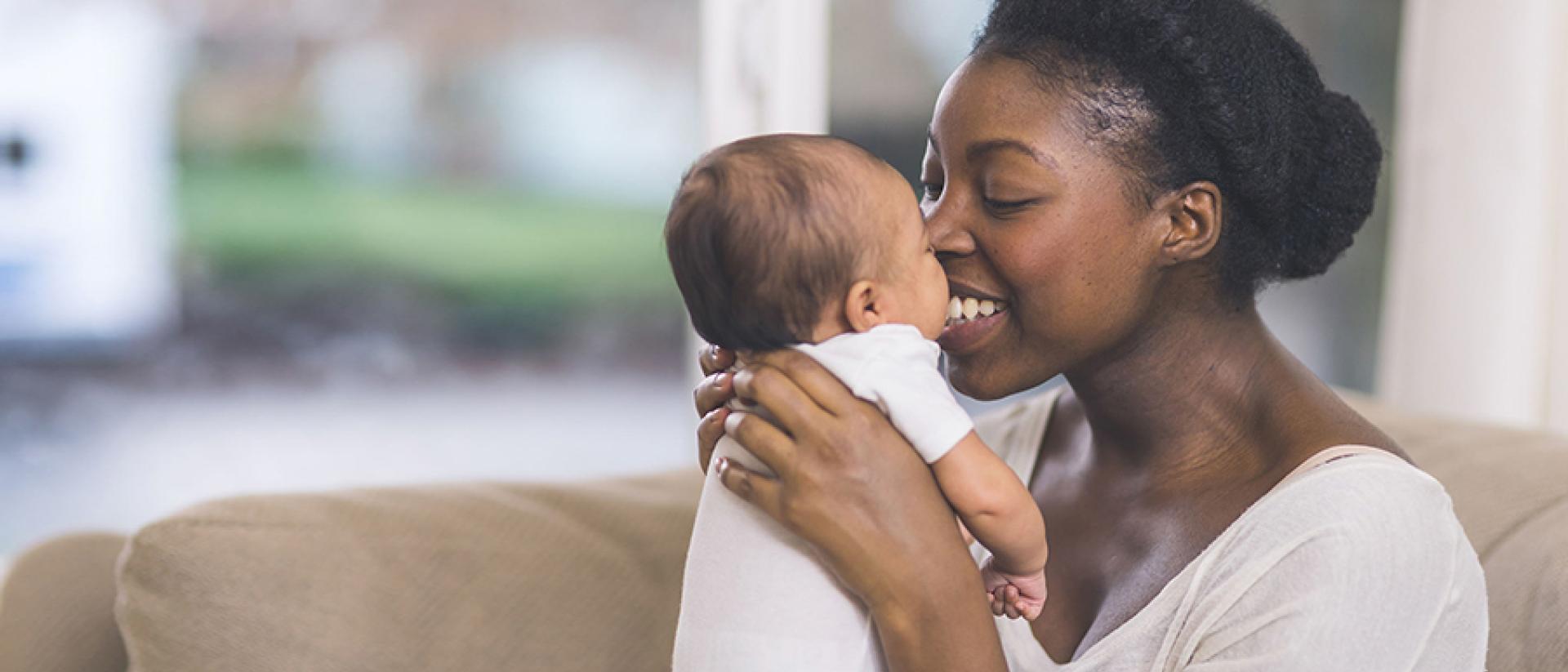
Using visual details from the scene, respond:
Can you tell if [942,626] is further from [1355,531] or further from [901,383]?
[1355,531]

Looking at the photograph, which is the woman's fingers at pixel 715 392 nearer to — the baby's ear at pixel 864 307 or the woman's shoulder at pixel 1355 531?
the baby's ear at pixel 864 307

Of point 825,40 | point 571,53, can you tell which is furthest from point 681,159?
point 825,40

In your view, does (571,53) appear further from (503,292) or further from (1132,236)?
(1132,236)

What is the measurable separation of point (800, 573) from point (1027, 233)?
1.44ft

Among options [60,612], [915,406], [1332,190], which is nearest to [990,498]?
[915,406]

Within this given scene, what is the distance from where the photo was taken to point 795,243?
4.12ft

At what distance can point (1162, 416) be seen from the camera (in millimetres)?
1636

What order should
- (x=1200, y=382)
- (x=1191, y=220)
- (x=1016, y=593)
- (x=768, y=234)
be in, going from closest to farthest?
1. (x=768, y=234)
2. (x=1016, y=593)
3. (x=1191, y=220)
4. (x=1200, y=382)

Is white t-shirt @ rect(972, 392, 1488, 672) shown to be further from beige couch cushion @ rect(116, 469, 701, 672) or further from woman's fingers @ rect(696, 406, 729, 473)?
beige couch cushion @ rect(116, 469, 701, 672)

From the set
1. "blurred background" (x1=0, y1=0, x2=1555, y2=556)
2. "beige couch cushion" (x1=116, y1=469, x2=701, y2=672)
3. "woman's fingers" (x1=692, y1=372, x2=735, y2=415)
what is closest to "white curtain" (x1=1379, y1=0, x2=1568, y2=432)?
"blurred background" (x1=0, y1=0, x2=1555, y2=556)

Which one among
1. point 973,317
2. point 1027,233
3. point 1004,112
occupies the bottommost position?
point 973,317

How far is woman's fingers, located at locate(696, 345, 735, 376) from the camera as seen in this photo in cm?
150

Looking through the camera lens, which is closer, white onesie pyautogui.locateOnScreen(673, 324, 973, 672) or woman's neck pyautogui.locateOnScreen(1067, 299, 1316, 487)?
white onesie pyautogui.locateOnScreen(673, 324, 973, 672)

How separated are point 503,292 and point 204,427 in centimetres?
92
